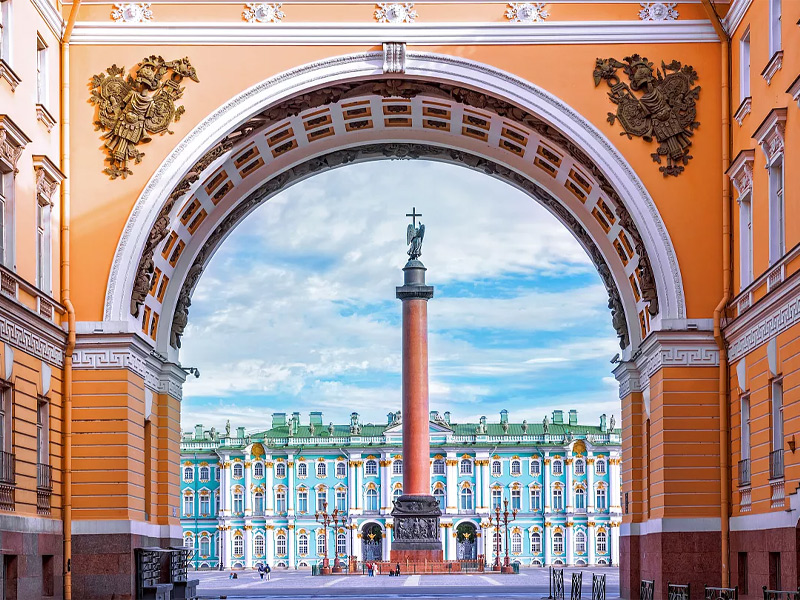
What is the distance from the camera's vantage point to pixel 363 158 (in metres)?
36.6

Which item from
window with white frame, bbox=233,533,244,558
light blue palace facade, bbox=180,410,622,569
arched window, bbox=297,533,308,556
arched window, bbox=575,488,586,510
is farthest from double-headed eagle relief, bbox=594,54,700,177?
window with white frame, bbox=233,533,244,558


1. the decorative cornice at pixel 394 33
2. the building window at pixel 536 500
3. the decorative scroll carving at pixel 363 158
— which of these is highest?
the decorative cornice at pixel 394 33

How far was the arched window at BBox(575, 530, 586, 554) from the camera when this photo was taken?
408 feet

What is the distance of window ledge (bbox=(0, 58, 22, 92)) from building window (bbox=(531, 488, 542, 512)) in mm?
103097

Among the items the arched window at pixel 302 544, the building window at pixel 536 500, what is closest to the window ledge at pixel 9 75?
the arched window at pixel 302 544

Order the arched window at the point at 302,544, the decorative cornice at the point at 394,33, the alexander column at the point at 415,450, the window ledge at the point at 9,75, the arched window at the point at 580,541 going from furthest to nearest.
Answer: the arched window at the point at 302,544 < the arched window at the point at 580,541 < the alexander column at the point at 415,450 < the decorative cornice at the point at 394,33 < the window ledge at the point at 9,75

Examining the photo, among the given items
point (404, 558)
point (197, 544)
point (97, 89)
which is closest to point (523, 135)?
point (97, 89)

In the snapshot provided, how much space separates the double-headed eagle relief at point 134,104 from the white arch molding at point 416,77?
0.75 meters

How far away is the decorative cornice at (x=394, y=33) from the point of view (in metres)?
31.0

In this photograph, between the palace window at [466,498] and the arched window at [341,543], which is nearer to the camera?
the palace window at [466,498]

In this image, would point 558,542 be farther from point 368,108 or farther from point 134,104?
point 134,104

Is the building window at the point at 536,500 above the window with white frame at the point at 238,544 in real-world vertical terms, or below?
above

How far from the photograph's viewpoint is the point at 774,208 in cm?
2686

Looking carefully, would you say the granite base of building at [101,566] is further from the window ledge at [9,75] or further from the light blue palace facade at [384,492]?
the light blue palace facade at [384,492]
